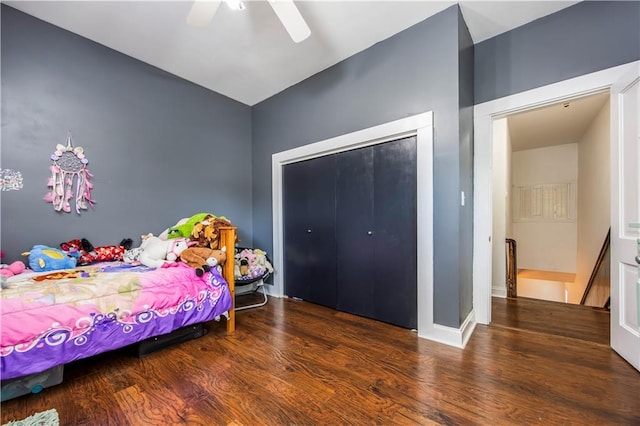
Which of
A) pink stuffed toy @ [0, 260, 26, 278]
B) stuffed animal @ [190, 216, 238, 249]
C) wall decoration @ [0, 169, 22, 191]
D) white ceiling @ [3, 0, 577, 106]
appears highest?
white ceiling @ [3, 0, 577, 106]

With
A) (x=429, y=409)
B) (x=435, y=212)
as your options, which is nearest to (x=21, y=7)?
(x=435, y=212)

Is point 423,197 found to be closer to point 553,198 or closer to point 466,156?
point 466,156

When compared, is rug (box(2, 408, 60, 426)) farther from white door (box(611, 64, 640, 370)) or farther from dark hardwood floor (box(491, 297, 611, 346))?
white door (box(611, 64, 640, 370))

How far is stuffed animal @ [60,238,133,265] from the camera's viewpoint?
2.12 metres

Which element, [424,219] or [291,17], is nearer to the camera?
[291,17]

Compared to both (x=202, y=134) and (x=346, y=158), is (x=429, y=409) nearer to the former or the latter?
(x=346, y=158)

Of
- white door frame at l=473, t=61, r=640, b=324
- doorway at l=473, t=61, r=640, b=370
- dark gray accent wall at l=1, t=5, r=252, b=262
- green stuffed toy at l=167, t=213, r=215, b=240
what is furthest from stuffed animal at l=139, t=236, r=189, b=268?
doorway at l=473, t=61, r=640, b=370

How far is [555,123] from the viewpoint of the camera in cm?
405

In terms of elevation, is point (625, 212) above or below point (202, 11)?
below

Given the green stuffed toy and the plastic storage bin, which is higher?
the green stuffed toy

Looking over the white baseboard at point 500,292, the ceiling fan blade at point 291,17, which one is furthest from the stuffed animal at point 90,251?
the white baseboard at point 500,292

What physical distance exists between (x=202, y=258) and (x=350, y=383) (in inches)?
54.2

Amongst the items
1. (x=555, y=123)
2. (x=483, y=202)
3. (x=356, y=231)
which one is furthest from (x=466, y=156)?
(x=555, y=123)

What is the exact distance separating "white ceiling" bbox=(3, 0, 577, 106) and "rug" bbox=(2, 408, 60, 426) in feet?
8.66
